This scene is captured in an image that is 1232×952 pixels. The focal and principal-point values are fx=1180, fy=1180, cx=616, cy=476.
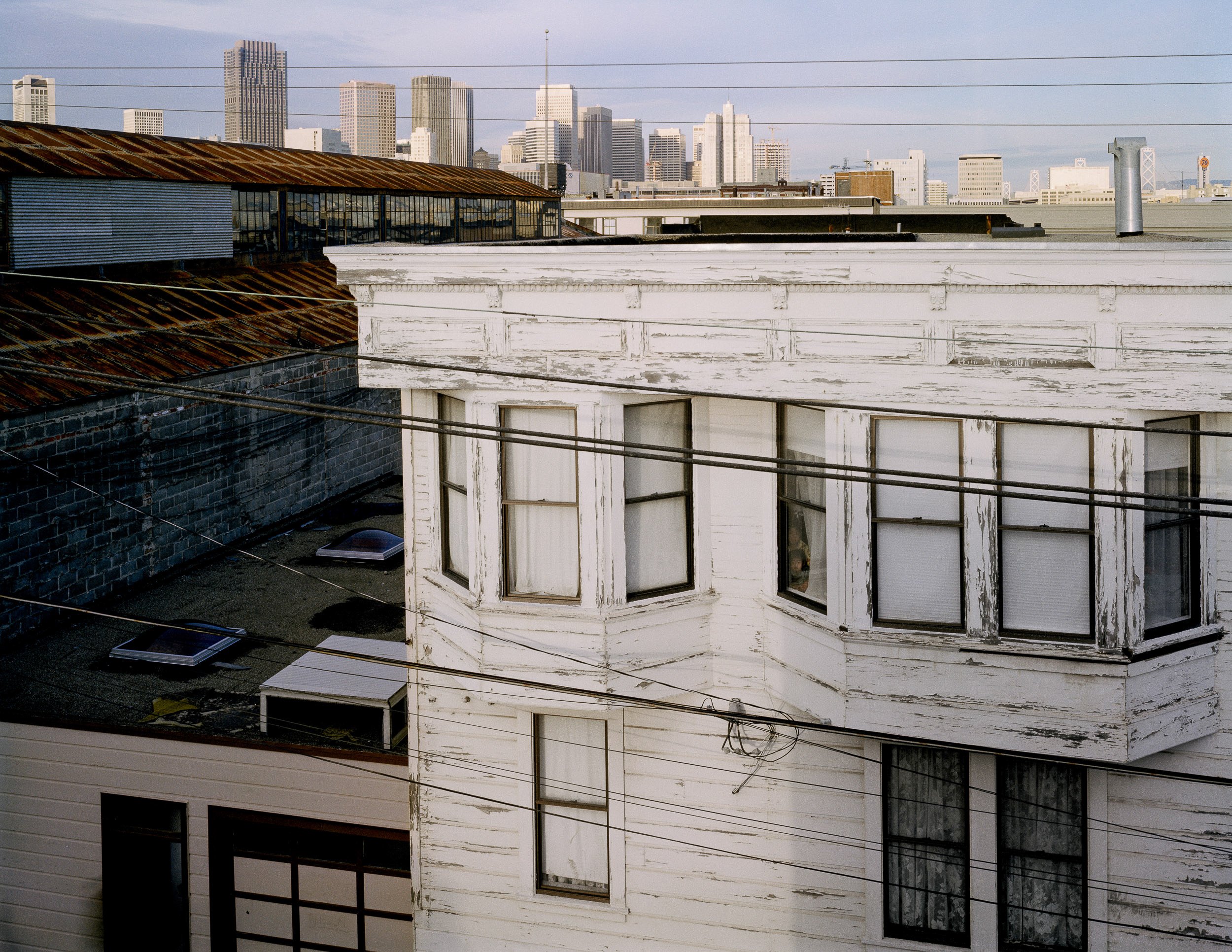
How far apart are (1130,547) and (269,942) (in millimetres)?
9228

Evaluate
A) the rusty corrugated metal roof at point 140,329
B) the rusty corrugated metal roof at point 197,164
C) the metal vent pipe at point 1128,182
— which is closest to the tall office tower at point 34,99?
the rusty corrugated metal roof at point 197,164

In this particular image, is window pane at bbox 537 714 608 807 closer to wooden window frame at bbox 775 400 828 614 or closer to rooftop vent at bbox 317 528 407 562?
wooden window frame at bbox 775 400 828 614

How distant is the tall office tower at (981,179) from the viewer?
119 m

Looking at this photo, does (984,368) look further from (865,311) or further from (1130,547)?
(1130,547)

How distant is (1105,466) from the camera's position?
8.58 meters

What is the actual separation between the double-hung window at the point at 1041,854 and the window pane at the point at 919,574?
147cm

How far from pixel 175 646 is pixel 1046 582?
30.7 feet

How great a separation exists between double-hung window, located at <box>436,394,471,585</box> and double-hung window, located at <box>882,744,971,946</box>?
13.0 feet

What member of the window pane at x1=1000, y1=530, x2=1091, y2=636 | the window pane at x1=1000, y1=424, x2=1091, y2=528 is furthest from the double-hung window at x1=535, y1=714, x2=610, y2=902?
the window pane at x1=1000, y1=424, x2=1091, y2=528

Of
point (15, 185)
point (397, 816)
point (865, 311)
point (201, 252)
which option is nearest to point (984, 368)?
point (865, 311)

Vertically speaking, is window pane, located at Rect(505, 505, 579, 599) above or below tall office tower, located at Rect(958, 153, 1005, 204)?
below

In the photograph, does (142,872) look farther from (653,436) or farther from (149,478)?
(653,436)

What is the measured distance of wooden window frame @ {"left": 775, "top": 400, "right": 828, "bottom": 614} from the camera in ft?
31.3

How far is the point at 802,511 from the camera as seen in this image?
31.8ft
